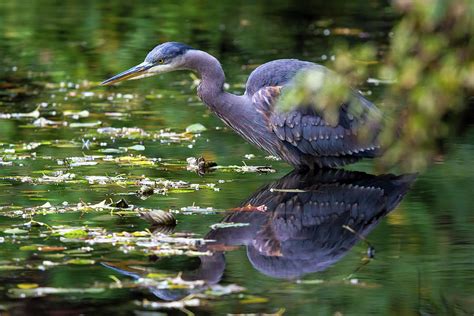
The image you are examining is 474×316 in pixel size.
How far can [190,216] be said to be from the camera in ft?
24.3

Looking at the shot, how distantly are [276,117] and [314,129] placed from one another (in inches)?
12.3

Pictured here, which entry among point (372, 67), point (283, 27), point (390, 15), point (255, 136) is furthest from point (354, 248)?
point (390, 15)

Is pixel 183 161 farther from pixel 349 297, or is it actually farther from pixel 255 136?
pixel 349 297

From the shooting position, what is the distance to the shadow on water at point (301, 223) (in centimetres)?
626

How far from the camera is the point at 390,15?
763 inches

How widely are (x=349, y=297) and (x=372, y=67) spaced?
9.46 m

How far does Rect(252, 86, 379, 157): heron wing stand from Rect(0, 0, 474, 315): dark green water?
0.78ft

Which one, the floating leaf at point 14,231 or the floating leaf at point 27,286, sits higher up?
the floating leaf at point 27,286

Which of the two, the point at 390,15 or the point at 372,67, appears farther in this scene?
the point at 390,15

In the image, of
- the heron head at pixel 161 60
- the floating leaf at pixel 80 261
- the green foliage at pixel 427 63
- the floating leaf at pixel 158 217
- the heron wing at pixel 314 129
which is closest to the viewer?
the green foliage at pixel 427 63

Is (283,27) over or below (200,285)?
below

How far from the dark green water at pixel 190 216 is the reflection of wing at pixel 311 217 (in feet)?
0.06

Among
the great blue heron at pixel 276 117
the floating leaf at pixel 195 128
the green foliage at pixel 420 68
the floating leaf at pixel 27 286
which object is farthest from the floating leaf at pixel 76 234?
the floating leaf at pixel 195 128

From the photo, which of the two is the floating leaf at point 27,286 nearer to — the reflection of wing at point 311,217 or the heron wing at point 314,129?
the reflection of wing at point 311,217
